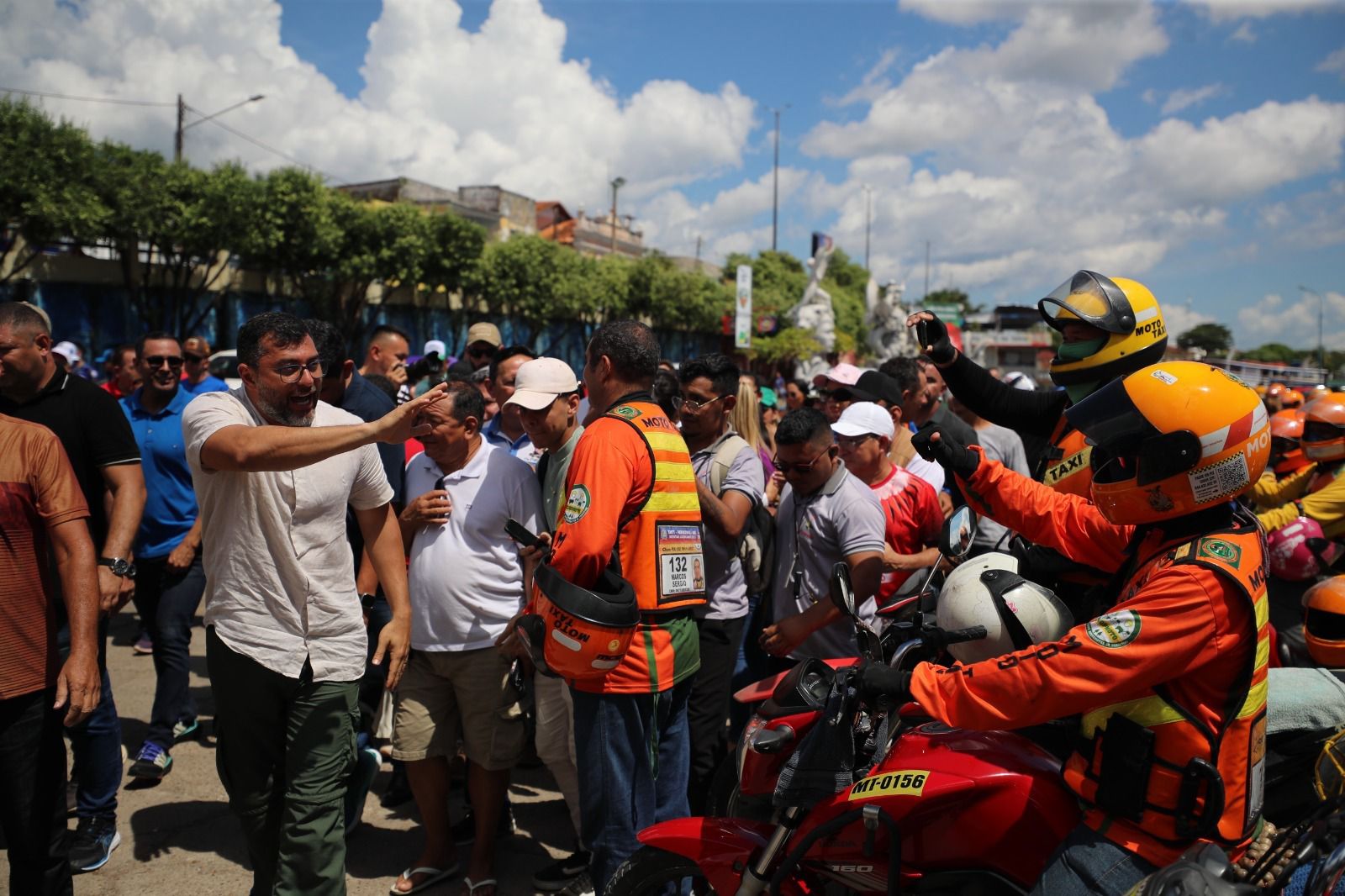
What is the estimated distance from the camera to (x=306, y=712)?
2.97 meters

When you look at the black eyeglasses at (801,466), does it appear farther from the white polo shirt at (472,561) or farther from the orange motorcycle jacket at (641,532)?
the white polo shirt at (472,561)

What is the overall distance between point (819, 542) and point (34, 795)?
2.92m

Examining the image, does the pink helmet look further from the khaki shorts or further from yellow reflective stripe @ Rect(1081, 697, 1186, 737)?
the khaki shorts

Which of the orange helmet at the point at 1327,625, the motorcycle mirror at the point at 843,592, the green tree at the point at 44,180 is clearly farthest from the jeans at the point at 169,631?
the green tree at the point at 44,180

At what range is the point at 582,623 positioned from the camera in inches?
105

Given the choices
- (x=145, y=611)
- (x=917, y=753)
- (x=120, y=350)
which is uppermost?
(x=120, y=350)

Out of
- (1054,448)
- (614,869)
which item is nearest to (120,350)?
(614,869)

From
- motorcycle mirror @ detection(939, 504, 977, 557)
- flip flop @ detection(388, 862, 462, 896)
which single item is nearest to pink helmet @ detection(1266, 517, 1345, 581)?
motorcycle mirror @ detection(939, 504, 977, 557)

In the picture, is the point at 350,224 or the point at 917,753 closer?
the point at 917,753

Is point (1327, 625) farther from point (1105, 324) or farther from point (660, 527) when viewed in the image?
point (660, 527)

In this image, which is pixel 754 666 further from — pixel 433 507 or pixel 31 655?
pixel 31 655

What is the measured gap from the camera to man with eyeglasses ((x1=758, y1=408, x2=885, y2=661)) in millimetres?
3543

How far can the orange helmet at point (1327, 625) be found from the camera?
3051mm

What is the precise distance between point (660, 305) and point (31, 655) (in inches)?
1554
